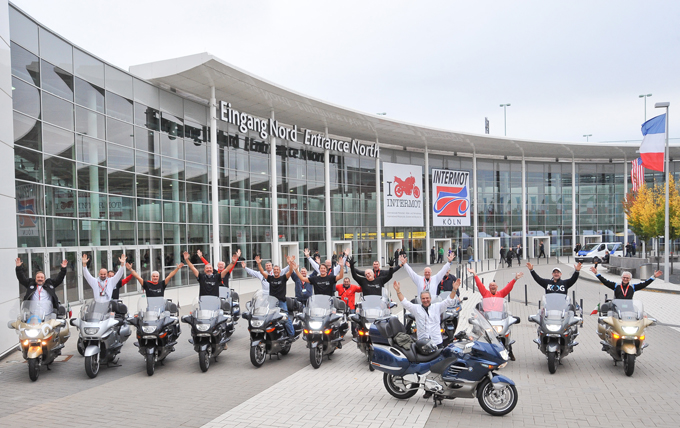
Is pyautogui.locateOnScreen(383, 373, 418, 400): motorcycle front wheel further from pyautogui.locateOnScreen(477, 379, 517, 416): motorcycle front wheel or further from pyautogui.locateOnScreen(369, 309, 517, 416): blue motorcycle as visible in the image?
pyautogui.locateOnScreen(477, 379, 517, 416): motorcycle front wheel

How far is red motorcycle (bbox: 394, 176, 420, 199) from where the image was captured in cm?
3906

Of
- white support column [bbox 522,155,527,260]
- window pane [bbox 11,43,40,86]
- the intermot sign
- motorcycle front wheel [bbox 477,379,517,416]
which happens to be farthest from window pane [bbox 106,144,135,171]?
white support column [bbox 522,155,527,260]

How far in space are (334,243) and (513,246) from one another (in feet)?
67.4

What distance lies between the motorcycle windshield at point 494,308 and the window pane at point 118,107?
683 inches

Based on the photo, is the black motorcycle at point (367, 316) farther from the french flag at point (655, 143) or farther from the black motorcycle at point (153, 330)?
the french flag at point (655, 143)

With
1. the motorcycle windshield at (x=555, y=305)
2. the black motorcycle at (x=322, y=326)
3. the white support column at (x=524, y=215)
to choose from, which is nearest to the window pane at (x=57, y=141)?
the black motorcycle at (x=322, y=326)

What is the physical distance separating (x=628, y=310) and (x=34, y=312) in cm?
1010

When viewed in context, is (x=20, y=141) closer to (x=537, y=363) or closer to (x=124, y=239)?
(x=124, y=239)

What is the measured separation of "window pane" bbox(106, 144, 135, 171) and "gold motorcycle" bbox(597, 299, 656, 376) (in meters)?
18.4

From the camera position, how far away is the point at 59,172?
Answer: 18.0 metres

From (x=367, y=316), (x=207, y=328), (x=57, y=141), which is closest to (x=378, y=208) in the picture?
(x=57, y=141)

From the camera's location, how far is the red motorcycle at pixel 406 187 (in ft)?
128

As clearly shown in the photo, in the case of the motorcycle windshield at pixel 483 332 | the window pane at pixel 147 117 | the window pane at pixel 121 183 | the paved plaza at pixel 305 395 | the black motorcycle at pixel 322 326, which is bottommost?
the paved plaza at pixel 305 395

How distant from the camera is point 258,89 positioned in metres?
25.2
